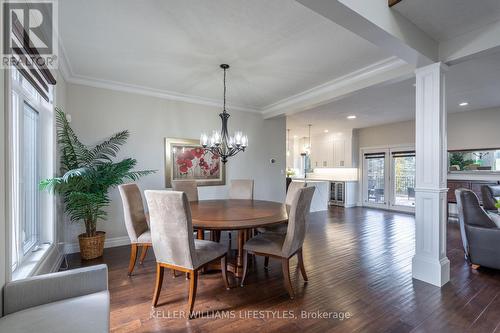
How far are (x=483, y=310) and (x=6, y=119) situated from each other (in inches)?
144

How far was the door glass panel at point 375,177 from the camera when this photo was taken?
718 centimetres

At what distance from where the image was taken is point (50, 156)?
2797 millimetres

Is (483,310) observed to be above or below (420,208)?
below

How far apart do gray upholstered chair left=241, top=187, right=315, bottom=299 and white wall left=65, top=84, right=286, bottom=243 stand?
2.33m

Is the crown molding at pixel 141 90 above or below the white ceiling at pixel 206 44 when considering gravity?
below

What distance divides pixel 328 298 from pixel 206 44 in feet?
9.07

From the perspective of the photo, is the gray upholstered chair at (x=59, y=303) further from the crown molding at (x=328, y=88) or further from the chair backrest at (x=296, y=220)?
the crown molding at (x=328, y=88)

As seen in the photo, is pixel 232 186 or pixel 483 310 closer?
pixel 483 310

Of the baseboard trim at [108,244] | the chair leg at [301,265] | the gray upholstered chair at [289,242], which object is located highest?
the gray upholstered chair at [289,242]

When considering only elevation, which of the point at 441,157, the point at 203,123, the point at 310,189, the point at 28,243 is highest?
the point at 203,123

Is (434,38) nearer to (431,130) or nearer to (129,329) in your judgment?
(431,130)

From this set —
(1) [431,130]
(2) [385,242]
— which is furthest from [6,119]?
(2) [385,242]

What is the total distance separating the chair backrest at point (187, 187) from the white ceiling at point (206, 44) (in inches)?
59.6

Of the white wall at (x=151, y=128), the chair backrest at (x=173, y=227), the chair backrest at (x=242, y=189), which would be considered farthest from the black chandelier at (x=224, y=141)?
the chair backrest at (x=173, y=227)
